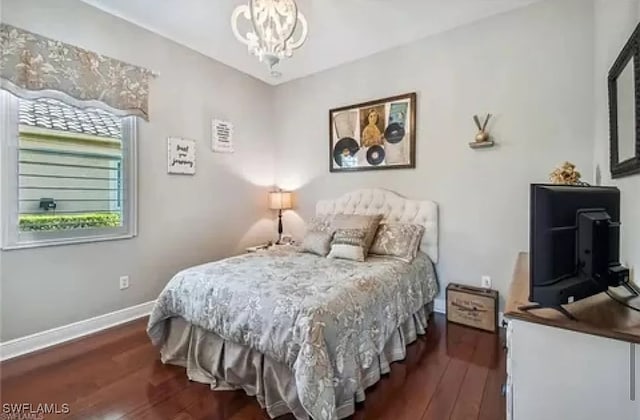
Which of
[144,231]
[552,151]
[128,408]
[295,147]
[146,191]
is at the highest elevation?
[295,147]

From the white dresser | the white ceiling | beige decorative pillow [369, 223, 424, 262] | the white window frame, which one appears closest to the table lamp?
beige decorative pillow [369, 223, 424, 262]

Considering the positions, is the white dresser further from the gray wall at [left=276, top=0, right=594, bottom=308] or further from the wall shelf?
the wall shelf

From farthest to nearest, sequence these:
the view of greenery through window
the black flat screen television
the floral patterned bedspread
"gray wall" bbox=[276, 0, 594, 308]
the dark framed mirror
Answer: "gray wall" bbox=[276, 0, 594, 308] < the view of greenery through window < the floral patterned bedspread < the dark framed mirror < the black flat screen television

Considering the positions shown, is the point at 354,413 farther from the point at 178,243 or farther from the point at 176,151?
the point at 176,151

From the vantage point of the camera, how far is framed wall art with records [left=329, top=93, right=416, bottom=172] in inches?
133

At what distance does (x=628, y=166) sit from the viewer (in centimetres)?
148

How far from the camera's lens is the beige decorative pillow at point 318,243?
3.02 metres

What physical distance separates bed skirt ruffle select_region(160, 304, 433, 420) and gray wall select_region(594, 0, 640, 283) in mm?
1457

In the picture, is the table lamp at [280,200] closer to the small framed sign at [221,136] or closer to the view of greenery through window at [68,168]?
the small framed sign at [221,136]

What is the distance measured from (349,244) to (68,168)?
2.52 m

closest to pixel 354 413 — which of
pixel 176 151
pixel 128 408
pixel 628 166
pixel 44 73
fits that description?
pixel 128 408

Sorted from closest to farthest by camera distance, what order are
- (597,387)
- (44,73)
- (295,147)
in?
1. (597,387)
2. (44,73)
3. (295,147)

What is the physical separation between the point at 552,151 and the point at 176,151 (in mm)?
3649

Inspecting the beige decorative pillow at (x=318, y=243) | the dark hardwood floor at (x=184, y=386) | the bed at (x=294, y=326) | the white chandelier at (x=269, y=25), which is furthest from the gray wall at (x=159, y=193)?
the white chandelier at (x=269, y=25)
